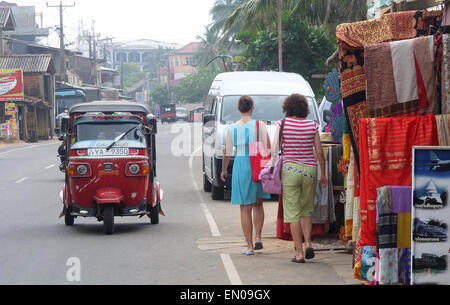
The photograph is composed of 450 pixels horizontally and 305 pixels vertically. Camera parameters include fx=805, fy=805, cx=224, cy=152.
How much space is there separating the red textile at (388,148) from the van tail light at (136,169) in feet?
16.9

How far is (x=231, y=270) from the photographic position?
874 cm

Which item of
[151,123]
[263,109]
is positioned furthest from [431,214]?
[263,109]

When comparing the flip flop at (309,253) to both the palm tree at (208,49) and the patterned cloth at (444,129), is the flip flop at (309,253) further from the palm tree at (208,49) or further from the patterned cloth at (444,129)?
the palm tree at (208,49)

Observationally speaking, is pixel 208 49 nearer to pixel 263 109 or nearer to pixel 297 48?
pixel 297 48

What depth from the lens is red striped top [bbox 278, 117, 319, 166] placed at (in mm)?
9086

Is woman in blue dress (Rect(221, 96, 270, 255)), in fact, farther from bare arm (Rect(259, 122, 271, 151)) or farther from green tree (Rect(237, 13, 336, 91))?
green tree (Rect(237, 13, 336, 91))

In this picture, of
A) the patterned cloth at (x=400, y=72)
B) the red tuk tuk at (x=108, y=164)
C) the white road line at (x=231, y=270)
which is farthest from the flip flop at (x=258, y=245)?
the patterned cloth at (x=400, y=72)

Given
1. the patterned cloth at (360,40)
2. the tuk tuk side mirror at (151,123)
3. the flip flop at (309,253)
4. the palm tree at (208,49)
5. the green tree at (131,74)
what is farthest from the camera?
the green tree at (131,74)

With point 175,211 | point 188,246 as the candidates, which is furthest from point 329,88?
point 175,211

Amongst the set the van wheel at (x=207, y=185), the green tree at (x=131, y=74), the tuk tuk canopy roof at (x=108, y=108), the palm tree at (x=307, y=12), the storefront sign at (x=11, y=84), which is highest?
the green tree at (x=131, y=74)

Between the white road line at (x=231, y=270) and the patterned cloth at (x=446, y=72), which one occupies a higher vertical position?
the patterned cloth at (x=446, y=72)

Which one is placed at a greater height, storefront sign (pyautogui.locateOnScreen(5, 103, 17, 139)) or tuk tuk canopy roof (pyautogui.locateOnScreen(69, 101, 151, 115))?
tuk tuk canopy roof (pyautogui.locateOnScreen(69, 101, 151, 115))

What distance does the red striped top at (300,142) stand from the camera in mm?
9086

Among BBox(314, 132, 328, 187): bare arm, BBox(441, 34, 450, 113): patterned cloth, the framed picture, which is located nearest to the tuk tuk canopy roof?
BBox(314, 132, 328, 187): bare arm
